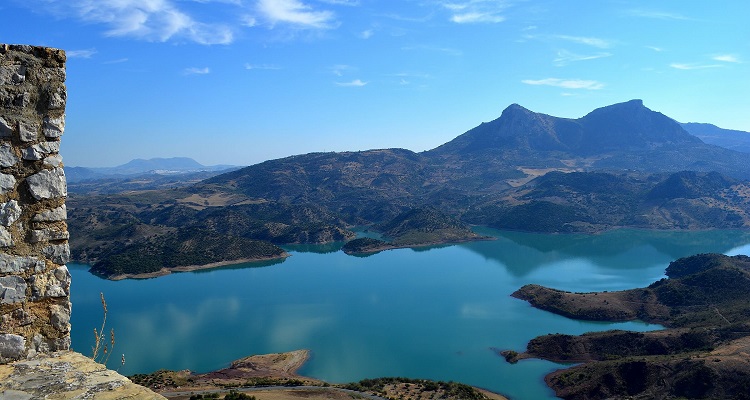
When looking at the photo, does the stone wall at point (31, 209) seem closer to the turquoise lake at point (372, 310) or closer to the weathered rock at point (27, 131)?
the weathered rock at point (27, 131)

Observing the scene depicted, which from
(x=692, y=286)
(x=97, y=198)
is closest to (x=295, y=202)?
(x=97, y=198)

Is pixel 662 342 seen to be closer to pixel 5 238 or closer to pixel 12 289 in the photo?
pixel 12 289

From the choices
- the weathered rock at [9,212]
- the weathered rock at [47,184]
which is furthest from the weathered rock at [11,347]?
the weathered rock at [47,184]

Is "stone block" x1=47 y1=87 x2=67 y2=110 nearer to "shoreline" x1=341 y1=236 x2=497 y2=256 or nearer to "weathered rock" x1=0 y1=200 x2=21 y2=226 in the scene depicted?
"weathered rock" x1=0 y1=200 x2=21 y2=226

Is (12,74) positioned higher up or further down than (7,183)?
higher up

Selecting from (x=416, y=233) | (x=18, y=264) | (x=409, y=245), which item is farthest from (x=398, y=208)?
(x=18, y=264)

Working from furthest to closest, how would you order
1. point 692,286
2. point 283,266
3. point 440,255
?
point 440,255
point 283,266
point 692,286

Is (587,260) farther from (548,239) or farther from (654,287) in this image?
(654,287)
